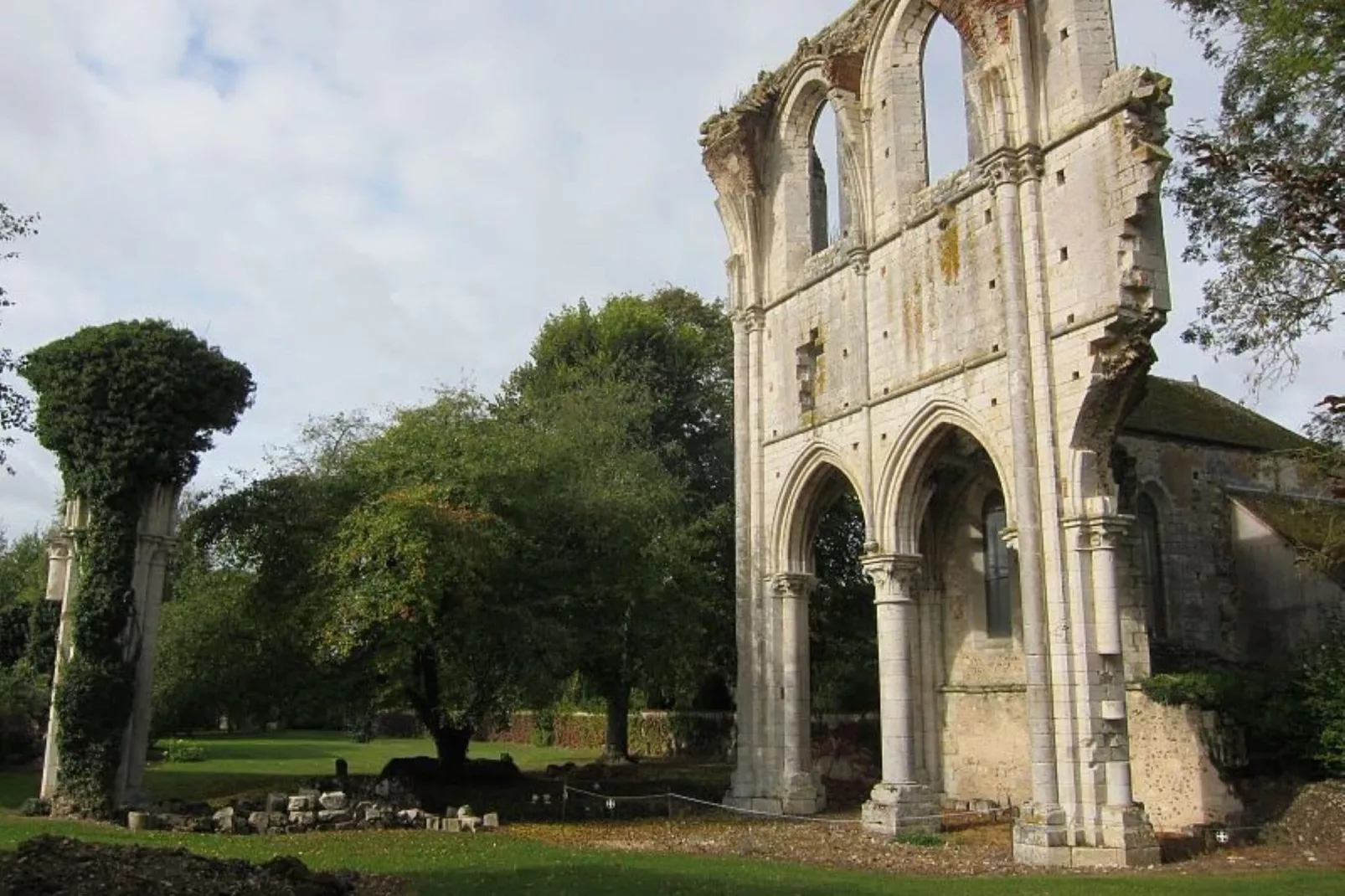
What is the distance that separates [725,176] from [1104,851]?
15471mm

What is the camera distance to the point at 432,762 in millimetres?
22547

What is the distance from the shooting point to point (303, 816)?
17.5 m

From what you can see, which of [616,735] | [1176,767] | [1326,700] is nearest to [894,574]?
[1176,767]

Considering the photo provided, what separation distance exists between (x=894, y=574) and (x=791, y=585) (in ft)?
11.0

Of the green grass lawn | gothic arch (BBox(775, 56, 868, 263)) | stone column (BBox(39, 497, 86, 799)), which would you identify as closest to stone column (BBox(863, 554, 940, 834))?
the green grass lawn

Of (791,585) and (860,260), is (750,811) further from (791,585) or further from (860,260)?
(860,260)

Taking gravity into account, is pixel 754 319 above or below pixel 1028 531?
above

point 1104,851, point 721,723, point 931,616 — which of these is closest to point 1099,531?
point 1104,851

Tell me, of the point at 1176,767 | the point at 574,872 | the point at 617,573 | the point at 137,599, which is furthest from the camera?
the point at 617,573

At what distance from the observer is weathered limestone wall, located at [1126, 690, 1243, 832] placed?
17.5m

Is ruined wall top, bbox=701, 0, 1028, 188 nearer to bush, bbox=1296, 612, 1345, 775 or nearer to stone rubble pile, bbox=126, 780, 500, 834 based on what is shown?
bush, bbox=1296, 612, 1345, 775

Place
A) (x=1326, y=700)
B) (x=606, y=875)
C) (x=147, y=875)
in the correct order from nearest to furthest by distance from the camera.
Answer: (x=147, y=875) < (x=606, y=875) < (x=1326, y=700)

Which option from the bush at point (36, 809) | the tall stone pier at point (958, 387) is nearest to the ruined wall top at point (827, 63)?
the tall stone pier at point (958, 387)

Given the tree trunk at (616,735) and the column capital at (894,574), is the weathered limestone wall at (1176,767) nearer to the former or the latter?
the column capital at (894,574)
